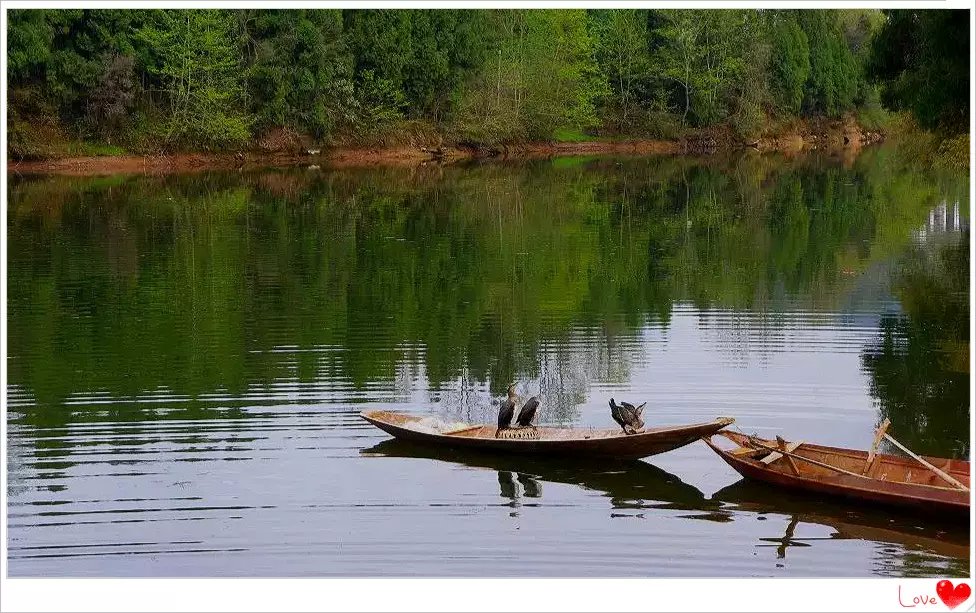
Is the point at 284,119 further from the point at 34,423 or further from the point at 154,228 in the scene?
the point at 34,423

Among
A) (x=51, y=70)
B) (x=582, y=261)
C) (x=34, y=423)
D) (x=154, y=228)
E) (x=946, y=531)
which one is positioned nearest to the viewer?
(x=946, y=531)

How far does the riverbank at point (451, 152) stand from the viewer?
64.6m

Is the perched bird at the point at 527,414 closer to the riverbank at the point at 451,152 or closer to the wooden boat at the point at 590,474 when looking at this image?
the wooden boat at the point at 590,474

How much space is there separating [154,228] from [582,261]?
1486cm

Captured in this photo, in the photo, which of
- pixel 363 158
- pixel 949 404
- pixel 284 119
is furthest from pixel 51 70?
pixel 949 404

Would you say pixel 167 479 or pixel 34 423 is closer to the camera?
pixel 167 479

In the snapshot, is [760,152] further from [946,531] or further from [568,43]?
[946,531]

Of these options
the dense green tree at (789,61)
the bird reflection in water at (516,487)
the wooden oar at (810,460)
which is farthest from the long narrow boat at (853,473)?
the dense green tree at (789,61)

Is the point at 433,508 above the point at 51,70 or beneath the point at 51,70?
beneath

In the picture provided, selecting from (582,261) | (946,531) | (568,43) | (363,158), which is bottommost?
(946,531)

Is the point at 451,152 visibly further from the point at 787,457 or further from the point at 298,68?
the point at 787,457

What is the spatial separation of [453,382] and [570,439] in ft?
15.1

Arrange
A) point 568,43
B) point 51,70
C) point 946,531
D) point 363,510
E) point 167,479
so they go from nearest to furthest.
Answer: point 946,531 → point 363,510 → point 167,479 → point 51,70 → point 568,43

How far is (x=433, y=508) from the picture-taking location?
14.0 m
